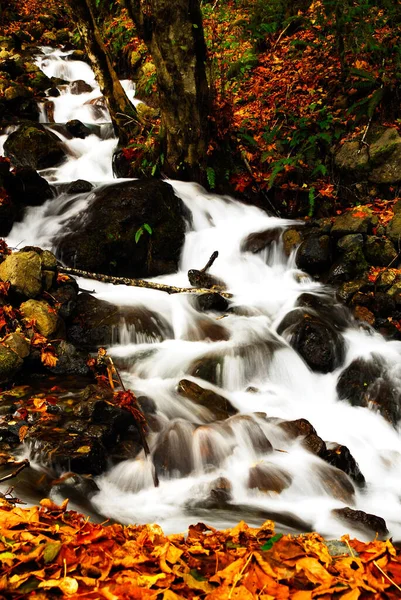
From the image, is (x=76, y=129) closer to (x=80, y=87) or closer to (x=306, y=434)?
(x=80, y=87)

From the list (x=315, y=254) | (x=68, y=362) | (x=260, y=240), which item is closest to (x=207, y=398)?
(x=68, y=362)

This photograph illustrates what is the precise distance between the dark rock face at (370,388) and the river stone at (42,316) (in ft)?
13.2

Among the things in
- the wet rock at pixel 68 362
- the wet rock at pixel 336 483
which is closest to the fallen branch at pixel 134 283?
the wet rock at pixel 68 362

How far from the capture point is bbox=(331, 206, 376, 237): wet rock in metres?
8.36

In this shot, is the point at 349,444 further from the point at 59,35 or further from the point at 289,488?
the point at 59,35

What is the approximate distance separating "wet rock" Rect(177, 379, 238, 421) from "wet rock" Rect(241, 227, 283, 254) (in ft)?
15.1

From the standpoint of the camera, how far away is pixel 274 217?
10.3 m

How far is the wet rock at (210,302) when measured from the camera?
738cm

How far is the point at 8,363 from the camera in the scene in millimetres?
4973

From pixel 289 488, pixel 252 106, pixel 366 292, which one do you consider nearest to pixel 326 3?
pixel 252 106

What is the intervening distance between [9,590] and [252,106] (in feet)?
39.0

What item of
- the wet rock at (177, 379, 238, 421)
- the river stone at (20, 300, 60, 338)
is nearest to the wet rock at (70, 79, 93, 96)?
the river stone at (20, 300, 60, 338)

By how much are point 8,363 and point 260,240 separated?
19.7 ft

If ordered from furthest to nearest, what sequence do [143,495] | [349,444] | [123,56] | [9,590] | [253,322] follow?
1. [123,56]
2. [253,322]
3. [349,444]
4. [143,495]
5. [9,590]
